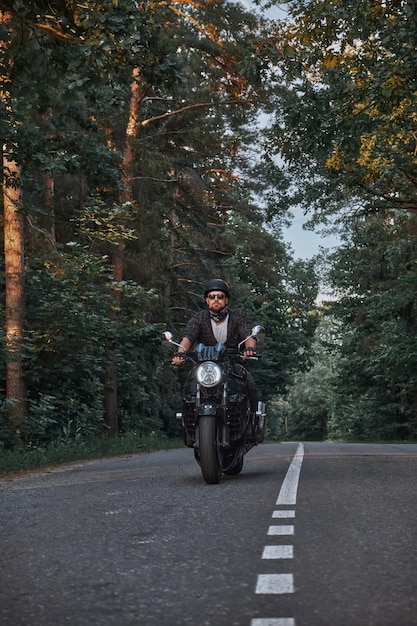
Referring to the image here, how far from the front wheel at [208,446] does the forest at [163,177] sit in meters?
4.34

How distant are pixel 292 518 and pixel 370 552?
138 cm

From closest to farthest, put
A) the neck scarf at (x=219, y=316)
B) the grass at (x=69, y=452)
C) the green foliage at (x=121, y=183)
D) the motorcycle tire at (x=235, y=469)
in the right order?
1. the neck scarf at (x=219, y=316)
2. the motorcycle tire at (x=235, y=469)
3. the green foliage at (x=121, y=183)
4. the grass at (x=69, y=452)

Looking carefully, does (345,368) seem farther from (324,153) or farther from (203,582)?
(203,582)

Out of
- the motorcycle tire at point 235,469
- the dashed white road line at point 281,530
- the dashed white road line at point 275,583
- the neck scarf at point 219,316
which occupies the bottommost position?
the dashed white road line at point 275,583

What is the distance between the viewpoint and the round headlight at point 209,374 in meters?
8.97

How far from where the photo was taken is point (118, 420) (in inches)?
1031

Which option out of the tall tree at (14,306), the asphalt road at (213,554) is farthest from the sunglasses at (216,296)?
the tall tree at (14,306)

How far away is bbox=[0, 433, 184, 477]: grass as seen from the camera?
13.7 m

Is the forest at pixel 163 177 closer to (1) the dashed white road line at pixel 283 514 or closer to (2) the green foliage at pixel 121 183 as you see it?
(2) the green foliage at pixel 121 183

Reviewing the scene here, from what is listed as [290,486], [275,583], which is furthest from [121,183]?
[275,583]

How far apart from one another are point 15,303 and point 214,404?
869 centimetres

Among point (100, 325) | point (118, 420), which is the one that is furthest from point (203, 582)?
point (118, 420)

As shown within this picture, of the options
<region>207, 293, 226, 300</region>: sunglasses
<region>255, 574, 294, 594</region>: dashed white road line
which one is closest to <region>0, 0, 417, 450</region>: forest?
<region>207, 293, 226, 300</region>: sunglasses

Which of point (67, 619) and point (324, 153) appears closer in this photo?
point (67, 619)
